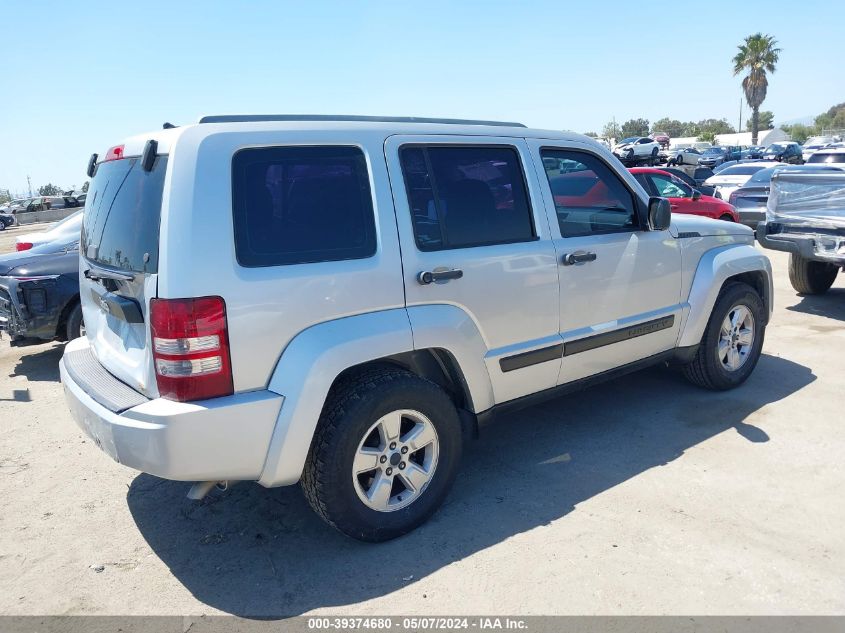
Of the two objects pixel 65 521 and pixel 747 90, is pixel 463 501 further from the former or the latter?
pixel 747 90

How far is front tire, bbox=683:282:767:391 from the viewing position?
15.9 ft

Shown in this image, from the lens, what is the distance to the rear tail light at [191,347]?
2.62 m

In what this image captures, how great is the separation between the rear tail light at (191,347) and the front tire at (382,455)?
1.83 ft

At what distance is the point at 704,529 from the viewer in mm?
3244

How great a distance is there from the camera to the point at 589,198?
4180mm

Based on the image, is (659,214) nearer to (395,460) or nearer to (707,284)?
(707,284)

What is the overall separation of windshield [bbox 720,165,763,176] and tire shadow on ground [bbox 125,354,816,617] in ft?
43.0

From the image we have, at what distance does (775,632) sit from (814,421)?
7.94 feet

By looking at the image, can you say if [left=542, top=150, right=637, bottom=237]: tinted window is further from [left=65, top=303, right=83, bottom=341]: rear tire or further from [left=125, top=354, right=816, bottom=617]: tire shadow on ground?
[left=65, top=303, right=83, bottom=341]: rear tire

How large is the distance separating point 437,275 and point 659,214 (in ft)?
5.85

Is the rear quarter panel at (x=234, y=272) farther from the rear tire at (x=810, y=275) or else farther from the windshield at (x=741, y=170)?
the windshield at (x=741, y=170)

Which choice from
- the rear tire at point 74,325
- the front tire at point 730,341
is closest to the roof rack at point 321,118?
the front tire at point 730,341

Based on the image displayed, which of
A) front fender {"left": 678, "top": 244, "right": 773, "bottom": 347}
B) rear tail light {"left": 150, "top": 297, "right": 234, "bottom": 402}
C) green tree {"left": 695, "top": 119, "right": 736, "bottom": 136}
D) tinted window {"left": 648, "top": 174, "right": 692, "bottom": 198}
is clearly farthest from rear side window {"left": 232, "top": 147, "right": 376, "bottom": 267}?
green tree {"left": 695, "top": 119, "right": 736, "bottom": 136}

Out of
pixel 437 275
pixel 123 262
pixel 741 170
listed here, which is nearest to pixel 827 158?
pixel 741 170
